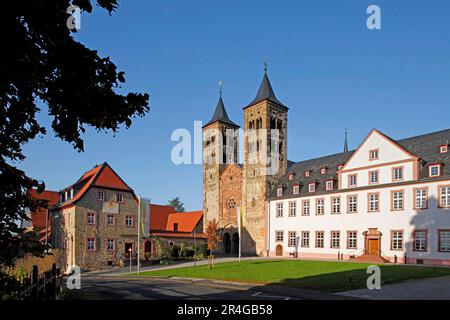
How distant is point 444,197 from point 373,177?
7.76m

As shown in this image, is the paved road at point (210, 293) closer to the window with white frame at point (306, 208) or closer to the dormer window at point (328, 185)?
the dormer window at point (328, 185)

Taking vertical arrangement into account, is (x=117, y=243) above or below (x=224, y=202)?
below

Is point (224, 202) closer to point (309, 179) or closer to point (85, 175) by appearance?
point (309, 179)

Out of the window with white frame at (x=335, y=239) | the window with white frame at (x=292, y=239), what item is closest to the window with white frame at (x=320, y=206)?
the window with white frame at (x=335, y=239)

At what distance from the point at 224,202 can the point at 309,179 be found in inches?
651

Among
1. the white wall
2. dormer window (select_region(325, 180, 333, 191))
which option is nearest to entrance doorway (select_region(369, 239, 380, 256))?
the white wall

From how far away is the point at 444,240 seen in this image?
33750mm

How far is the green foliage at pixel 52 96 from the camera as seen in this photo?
5734 millimetres

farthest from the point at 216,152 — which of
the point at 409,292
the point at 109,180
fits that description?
the point at 409,292

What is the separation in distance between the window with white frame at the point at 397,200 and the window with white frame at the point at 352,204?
14.7 feet

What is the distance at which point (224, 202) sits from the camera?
61.4m

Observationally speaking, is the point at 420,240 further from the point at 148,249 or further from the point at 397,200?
the point at 148,249

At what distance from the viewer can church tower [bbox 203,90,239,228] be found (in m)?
63.4
